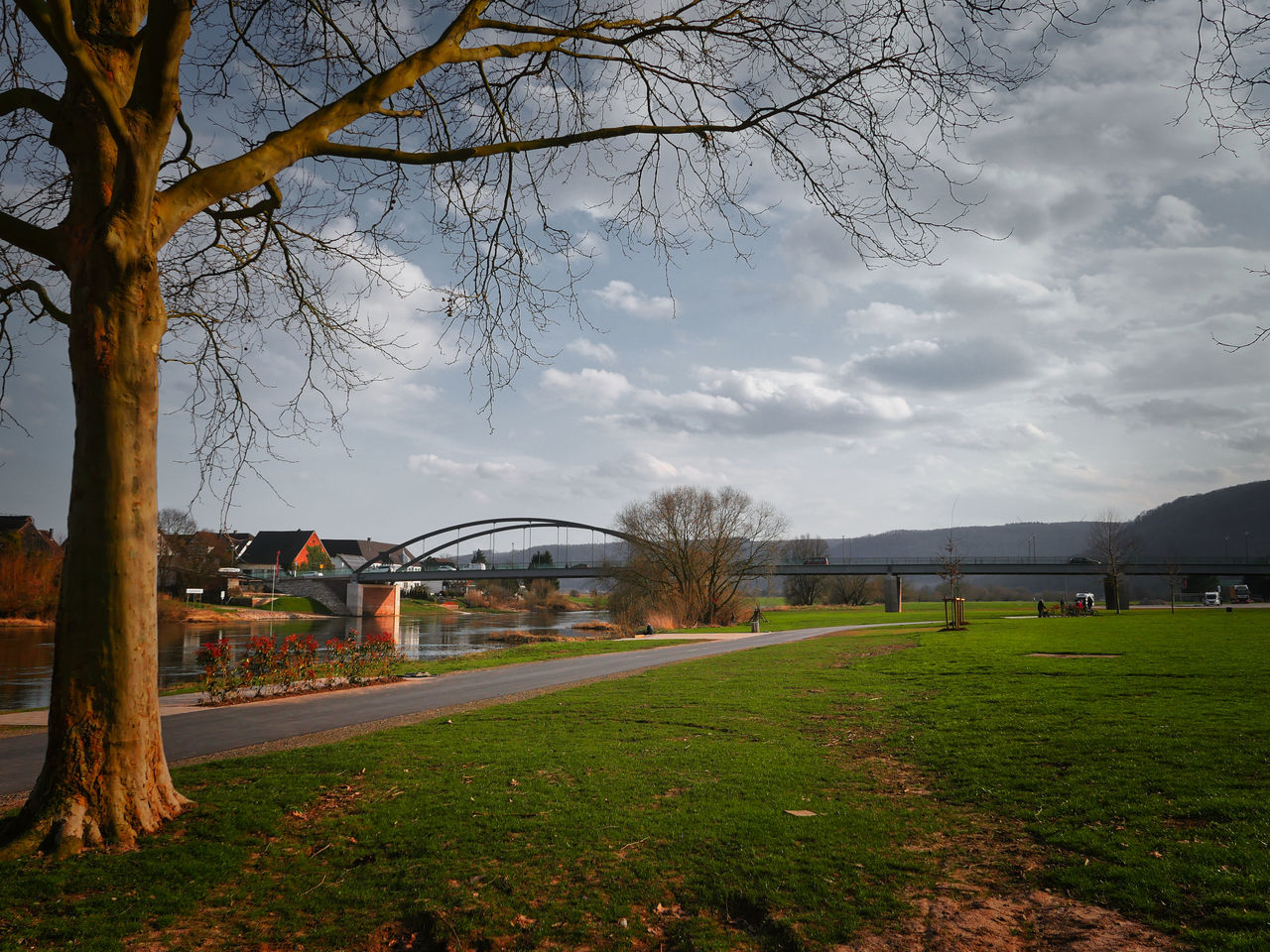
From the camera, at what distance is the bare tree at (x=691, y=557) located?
48719 mm

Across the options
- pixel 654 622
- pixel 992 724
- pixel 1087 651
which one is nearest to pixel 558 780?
pixel 992 724

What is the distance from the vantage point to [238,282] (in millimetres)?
8156

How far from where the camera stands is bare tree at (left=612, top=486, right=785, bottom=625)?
4872cm

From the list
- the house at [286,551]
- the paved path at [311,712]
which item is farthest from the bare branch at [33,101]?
the house at [286,551]

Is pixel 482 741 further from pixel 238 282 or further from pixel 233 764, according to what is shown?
pixel 238 282

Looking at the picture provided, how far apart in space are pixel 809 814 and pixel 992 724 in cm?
443

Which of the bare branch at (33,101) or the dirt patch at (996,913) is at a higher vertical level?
the bare branch at (33,101)

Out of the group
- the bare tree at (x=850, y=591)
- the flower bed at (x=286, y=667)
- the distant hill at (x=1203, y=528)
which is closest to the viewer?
the flower bed at (x=286, y=667)

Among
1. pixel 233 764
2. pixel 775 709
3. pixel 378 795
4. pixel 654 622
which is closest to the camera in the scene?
pixel 378 795

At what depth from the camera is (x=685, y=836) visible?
5.19 metres

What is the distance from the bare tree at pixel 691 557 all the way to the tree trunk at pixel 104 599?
43290mm

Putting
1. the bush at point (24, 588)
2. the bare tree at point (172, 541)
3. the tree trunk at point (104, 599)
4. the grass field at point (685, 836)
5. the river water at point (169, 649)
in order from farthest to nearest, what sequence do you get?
the bush at point (24, 588), the bare tree at point (172, 541), the river water at point (169, 649), the tree trunk at point (104, 599), the grass field at point (685, 836)

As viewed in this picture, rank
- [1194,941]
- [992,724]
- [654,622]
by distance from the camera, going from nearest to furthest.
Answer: [1194,941], [992,724], [654,622]

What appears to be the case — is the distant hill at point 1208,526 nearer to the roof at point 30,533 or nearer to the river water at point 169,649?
the river water at point 169,649
